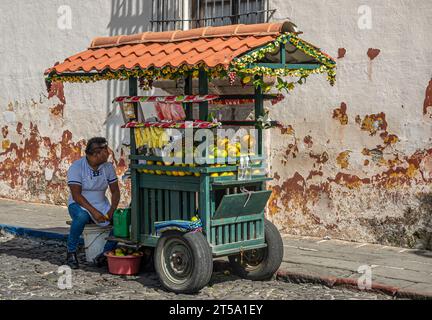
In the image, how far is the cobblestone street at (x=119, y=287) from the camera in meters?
7.41

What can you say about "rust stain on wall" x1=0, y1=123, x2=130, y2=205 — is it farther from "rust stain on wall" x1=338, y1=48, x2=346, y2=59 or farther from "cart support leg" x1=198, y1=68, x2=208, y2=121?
"cart support leg" x1=198, y1=68, x2=208, y2=121

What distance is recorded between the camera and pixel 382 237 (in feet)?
31.2

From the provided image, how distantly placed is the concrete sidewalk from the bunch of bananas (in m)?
1.73

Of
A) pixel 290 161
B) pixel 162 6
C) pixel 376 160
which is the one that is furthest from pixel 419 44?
pixel 162 6

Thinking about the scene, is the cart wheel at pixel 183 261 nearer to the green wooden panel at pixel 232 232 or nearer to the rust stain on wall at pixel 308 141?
the green wooden panel at pixel 232 232

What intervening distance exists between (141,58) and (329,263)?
2825 millimetres

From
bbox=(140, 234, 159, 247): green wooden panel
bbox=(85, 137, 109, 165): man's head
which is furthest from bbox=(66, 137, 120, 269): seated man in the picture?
bbox=(140, 234, 159, 247): green wooden panel

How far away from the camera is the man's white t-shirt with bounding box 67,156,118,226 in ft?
28.4

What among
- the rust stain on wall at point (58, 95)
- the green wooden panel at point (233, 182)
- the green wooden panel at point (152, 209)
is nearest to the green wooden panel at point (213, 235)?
the green wooden panel at point (233, 182)

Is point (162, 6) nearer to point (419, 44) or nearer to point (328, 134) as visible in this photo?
point (328, 134)

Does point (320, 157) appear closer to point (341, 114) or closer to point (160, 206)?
point (341, 114)

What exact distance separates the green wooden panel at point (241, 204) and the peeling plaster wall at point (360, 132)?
210cm

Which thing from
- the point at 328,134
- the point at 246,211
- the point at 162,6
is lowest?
the point at 246,211

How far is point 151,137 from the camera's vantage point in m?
8.00
